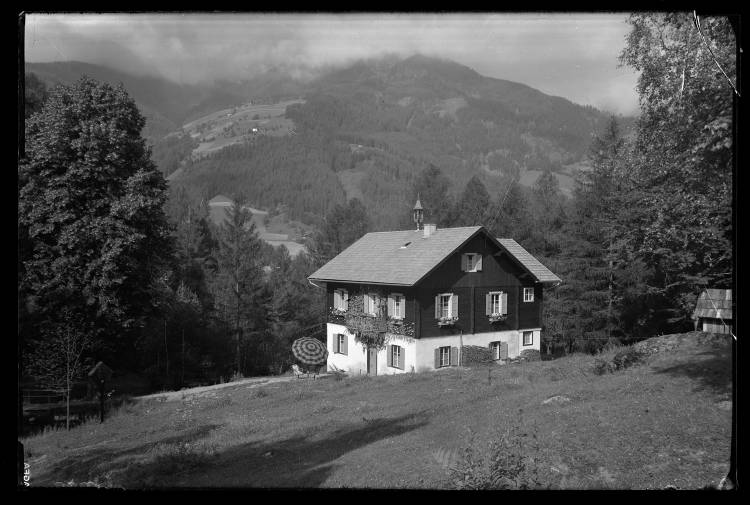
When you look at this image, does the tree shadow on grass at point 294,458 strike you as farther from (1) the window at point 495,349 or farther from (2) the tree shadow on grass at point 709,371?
(1) the window at point 495,349

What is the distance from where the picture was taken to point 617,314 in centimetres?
3575

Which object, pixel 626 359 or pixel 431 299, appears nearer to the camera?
pixel 626 359

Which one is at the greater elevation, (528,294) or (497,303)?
(528,294)

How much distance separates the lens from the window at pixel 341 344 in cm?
3183

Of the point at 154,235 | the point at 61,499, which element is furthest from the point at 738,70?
the point at 154,235

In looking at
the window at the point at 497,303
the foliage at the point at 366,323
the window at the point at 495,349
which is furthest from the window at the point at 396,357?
the window at the point at 497,303

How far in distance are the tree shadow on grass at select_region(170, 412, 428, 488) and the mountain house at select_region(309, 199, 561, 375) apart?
13.6 metres

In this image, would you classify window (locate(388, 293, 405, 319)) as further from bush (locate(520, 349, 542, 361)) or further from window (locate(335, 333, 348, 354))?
bush (locate(520, 349, 542, 361))

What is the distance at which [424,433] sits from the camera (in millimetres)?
11617

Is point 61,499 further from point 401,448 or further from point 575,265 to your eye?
point 575,265

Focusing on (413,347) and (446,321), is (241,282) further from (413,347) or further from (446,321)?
(446,321)

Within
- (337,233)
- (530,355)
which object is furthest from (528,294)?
(337,233)

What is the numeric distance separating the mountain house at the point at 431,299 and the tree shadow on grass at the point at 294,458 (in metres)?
13.6

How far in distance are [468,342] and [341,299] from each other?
28.2 feet
